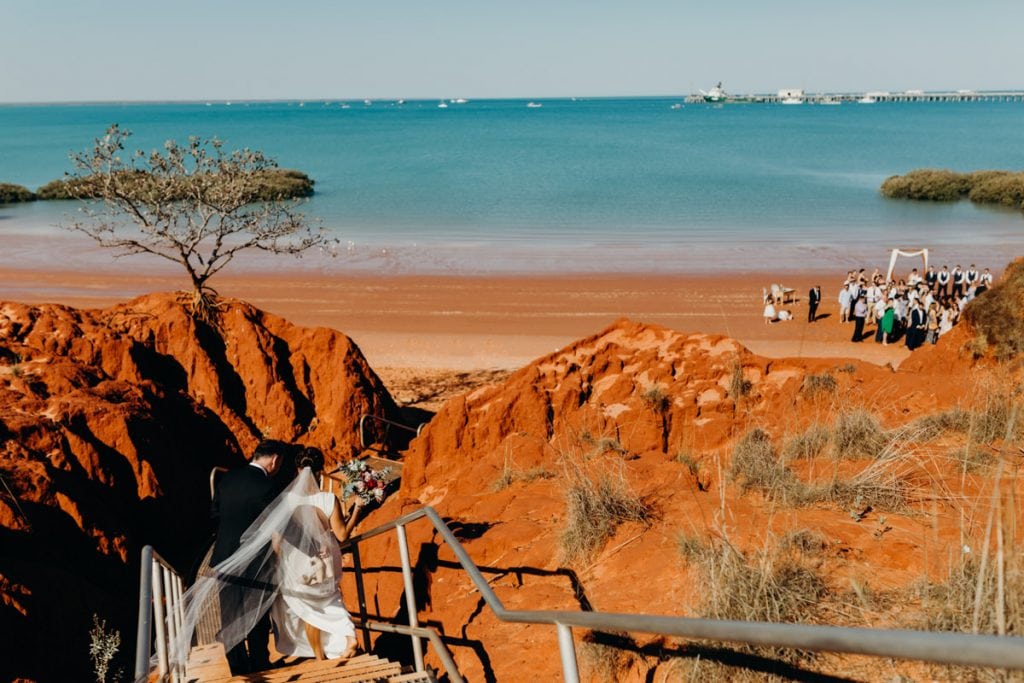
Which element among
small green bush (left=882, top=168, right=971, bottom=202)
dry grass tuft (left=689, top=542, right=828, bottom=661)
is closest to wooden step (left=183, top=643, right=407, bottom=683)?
dry grass tuft (left=689, top=542, right=828, bottom=661)

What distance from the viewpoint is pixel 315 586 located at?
20.2 ft

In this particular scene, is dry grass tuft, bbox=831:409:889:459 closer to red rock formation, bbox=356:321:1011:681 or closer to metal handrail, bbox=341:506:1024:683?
red rock formation, bbox=356:321:1011:681

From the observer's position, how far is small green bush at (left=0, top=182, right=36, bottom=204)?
6256 centimetres

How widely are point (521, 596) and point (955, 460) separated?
11.9ft

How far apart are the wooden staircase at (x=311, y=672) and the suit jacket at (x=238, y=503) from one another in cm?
69

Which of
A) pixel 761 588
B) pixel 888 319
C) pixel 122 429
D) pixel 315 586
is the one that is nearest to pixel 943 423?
pixel 761 588

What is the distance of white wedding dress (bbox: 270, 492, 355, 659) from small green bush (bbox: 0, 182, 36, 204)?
6754 centimetres

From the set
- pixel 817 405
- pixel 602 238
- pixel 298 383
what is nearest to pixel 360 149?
pixel 602 238

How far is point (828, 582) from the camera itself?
518 cm

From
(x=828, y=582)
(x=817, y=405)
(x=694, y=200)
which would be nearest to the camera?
(x=828, y=582)

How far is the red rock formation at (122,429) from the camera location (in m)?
7.79

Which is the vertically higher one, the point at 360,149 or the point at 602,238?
the point at 360,149

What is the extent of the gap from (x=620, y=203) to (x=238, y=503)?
178 feet

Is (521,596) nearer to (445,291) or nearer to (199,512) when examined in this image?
(199,512)
